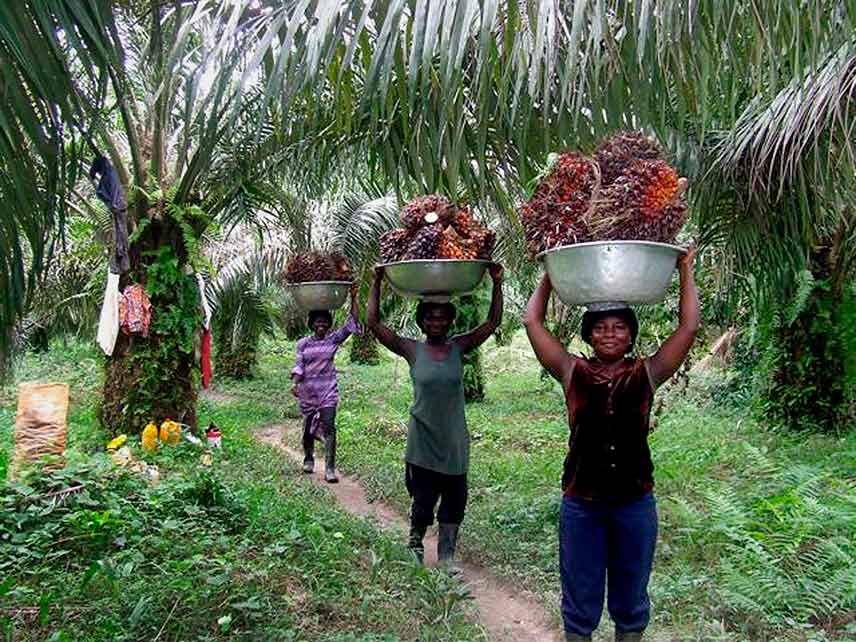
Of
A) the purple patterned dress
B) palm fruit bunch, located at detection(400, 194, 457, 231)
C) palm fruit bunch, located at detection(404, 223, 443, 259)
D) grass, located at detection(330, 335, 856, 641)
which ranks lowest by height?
grass, located at detection(330, 335, 856, 641)

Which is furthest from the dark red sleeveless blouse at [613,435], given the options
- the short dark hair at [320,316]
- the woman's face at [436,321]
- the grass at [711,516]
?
the short dark hair at [320,316]

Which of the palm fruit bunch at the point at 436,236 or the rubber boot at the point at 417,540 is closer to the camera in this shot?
the palm fruit bunch at the point at 436,236

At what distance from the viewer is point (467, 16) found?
8.81 ft

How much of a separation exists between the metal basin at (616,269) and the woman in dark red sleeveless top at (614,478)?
209mm

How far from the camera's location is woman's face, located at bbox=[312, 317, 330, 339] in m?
7.46

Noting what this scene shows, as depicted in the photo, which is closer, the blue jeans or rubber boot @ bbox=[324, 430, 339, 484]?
the blue jeans

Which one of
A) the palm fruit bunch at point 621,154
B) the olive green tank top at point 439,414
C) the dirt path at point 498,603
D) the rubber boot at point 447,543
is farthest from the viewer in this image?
the rubber boot at point 447,543

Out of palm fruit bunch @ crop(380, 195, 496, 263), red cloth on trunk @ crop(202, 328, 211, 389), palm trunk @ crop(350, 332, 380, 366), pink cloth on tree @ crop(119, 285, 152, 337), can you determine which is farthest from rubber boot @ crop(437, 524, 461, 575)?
palm trunk @ crop(350, 332, 380, 366)

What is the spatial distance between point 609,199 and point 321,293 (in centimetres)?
358

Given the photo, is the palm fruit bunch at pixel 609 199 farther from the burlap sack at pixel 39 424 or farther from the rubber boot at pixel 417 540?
the burlap sack at pixel 39 424

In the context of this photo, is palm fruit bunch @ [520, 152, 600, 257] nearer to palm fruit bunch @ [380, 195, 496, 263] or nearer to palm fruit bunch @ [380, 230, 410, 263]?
palm fruit bunch @ [380, 195, 496, 263]

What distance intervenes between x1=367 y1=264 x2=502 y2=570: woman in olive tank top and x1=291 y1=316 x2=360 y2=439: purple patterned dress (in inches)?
121

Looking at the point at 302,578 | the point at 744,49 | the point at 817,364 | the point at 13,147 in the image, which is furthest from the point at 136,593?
the point at 817,364

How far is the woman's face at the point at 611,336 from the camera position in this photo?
9.95 ft
